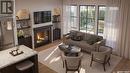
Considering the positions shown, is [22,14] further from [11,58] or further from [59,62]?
[11,58]

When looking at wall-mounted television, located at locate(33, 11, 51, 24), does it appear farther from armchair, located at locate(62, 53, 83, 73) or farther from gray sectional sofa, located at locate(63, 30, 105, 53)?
armchair, located at locate(62, 53, 83, 73)

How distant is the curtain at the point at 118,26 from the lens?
637 cm

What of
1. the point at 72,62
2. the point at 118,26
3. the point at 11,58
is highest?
the point at 118,26

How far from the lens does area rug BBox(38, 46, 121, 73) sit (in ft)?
18.5

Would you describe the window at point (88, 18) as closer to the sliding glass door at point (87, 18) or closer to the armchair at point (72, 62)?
the sliding glass door at point (87, 18)

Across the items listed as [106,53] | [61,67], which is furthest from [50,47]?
[106,53]

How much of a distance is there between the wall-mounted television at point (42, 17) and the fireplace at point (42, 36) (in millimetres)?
428

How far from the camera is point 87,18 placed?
8.54 meters

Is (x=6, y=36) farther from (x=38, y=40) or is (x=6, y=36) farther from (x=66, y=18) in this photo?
(x=66, y=18)

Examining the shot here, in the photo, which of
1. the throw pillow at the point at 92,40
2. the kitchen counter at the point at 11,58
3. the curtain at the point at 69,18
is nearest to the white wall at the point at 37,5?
the curtain at the point at 69,18

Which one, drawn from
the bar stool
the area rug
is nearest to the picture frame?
the bar stool

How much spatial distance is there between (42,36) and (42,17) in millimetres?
1243

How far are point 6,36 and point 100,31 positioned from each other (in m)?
5.09

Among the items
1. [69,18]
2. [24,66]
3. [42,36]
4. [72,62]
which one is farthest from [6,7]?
[69,18]
